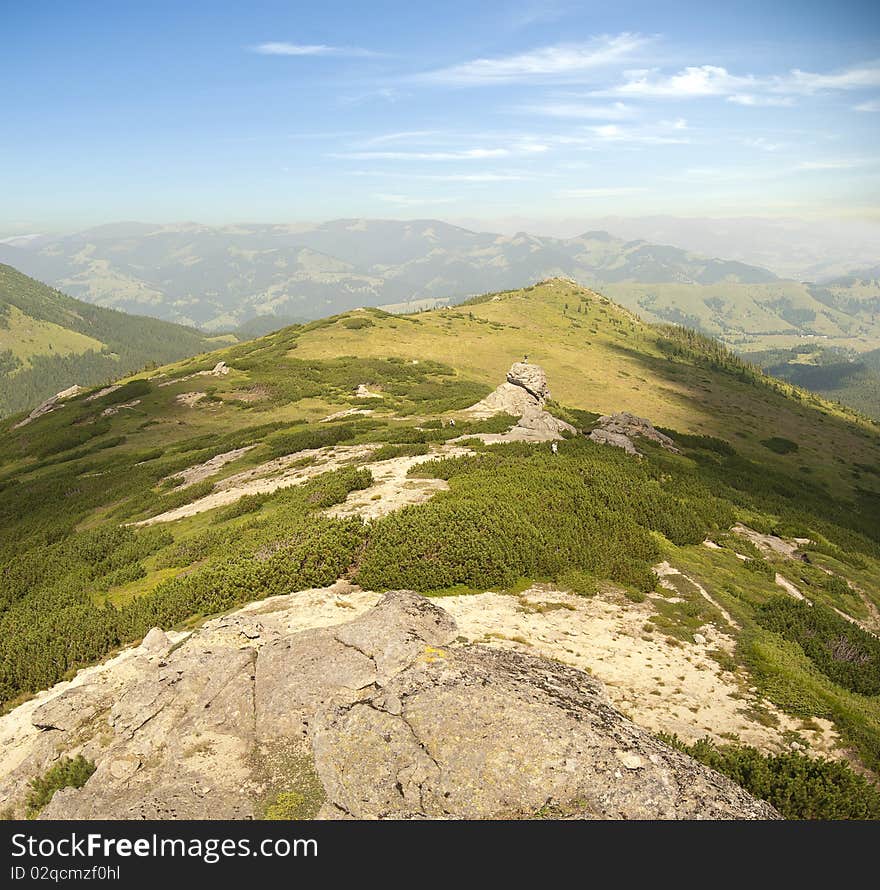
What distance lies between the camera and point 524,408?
1677 inches

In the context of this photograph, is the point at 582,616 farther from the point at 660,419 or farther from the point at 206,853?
the point at 660,419

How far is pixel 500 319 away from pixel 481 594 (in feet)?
514

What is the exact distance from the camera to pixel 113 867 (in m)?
6.39

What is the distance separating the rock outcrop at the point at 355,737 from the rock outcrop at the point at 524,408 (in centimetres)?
2267

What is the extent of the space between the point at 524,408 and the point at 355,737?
35.8 m

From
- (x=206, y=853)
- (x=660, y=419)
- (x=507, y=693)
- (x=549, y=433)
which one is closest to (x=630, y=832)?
(x=507, y=693)

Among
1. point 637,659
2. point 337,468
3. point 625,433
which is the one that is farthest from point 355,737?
point 625,433

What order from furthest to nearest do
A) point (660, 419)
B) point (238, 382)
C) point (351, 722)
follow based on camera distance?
point (660, 419) < point (238, 382) < point (351, 722)

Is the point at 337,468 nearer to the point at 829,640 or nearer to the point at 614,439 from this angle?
the point at 614,439

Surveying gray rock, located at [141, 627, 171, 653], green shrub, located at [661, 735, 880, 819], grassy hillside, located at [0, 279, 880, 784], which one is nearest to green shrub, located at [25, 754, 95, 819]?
gray rock, located at [141, 627, 171, 653]

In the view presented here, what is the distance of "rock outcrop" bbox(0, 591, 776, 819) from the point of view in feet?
25.7

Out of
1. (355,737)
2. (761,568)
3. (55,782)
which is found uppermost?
(355,737)

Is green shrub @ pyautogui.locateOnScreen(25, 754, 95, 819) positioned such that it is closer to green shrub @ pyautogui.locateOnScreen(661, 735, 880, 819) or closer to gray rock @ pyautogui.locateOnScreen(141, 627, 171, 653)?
Result: gray rock @ pyautogui.locateOnScreen(141, 627, 171, 653)

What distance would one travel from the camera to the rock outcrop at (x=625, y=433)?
3541cm
